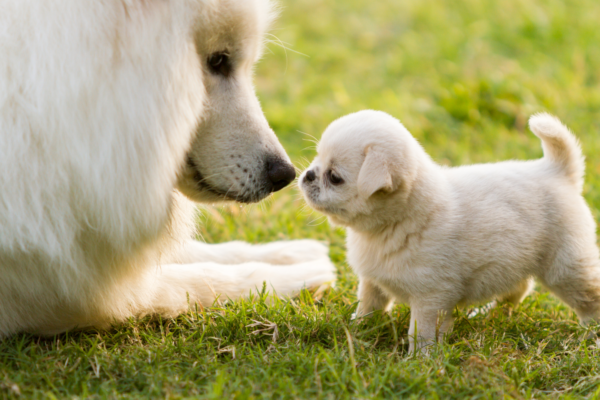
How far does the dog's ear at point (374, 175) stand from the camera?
256 centimetres

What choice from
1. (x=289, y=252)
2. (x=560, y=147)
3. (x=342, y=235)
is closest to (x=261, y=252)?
(x=289, y=252)

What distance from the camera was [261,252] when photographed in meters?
3.67

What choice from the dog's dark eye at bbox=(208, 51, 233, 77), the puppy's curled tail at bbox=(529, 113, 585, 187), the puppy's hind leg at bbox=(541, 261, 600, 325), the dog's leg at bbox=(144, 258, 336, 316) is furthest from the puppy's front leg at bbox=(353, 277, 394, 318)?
the dog's dark eye at bbox=(208, 51, 233, 77)

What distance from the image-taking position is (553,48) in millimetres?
7660

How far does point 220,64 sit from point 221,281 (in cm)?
Answer: 117

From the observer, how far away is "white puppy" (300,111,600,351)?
2.67 metres

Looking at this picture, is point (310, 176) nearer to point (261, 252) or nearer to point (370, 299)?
point (370, 299)

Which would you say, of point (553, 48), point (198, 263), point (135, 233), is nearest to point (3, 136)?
point (135, 233)

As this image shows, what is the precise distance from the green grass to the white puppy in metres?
0.21

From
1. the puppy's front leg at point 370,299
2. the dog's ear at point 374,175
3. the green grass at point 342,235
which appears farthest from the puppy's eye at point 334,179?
the green grass at point 342,235

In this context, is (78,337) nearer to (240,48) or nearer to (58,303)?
(58,303)

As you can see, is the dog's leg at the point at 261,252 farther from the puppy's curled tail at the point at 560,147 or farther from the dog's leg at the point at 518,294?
the puppy's curled tail at the point at 560,147

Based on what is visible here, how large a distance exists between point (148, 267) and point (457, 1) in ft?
25.6

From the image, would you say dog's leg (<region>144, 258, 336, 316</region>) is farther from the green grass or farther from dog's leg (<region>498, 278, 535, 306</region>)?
dog's leg (<region>498, 278, 535, 306</region>)
